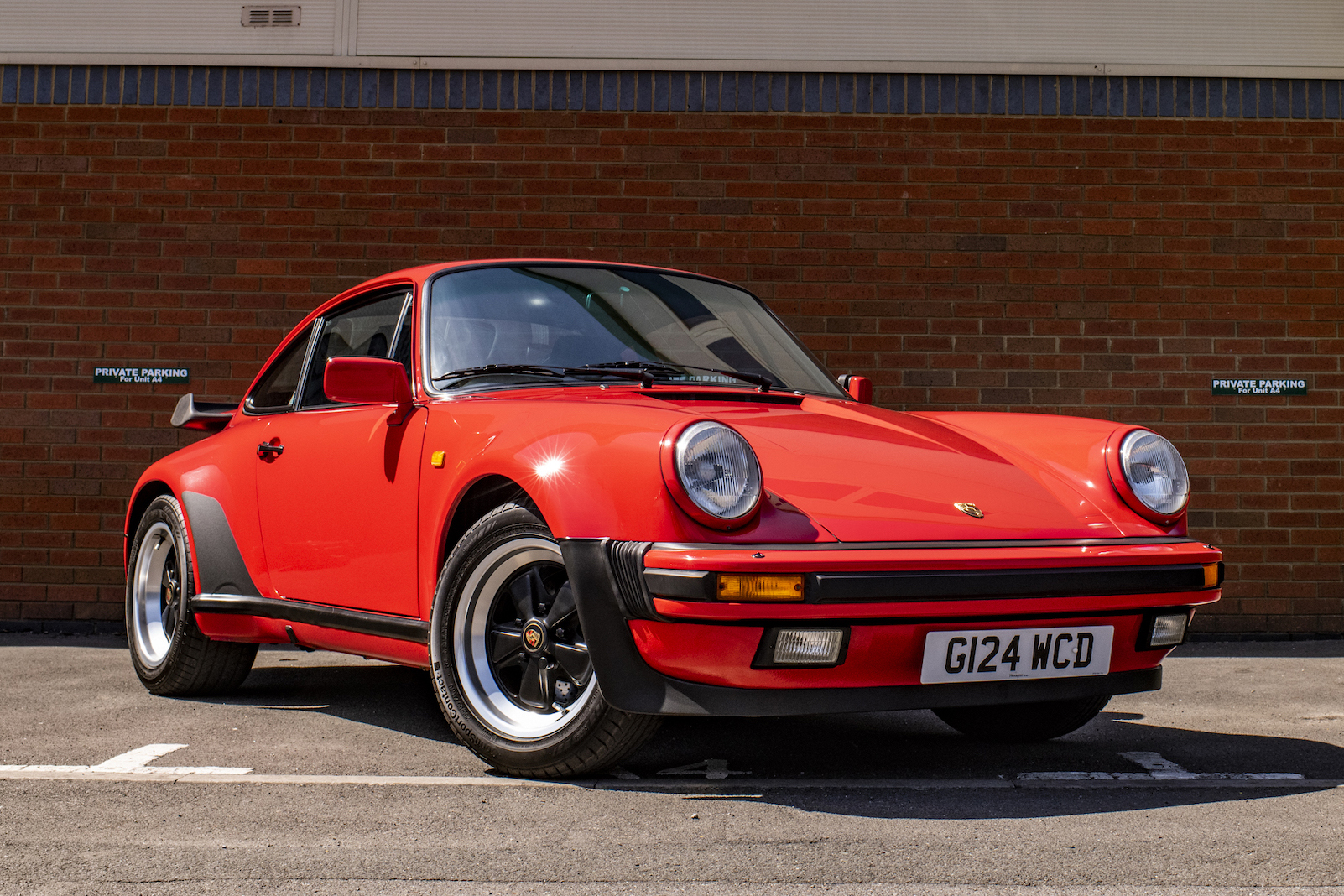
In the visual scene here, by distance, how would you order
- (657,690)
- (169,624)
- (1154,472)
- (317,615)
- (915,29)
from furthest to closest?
(915,29), (169,624), (317,615), (1154,472), (657,690)

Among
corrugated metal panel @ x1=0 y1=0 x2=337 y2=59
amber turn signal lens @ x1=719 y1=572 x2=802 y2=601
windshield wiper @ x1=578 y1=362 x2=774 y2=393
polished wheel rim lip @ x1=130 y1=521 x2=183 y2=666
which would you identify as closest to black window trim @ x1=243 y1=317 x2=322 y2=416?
polished wheel rim lip @ x1=130 y1=521 x2=183 y2=666

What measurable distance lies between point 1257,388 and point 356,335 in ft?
16.2

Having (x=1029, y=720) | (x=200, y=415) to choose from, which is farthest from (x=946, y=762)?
(x=200, y=415)

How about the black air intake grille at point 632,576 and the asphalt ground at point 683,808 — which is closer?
the asphalt ground at point 683,808

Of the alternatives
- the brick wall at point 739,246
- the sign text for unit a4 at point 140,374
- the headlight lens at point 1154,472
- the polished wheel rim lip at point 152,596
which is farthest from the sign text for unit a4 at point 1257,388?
the sign text for unit a4 at point 140,374

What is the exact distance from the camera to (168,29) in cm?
709

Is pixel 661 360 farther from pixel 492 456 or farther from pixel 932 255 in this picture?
pixel 932 255

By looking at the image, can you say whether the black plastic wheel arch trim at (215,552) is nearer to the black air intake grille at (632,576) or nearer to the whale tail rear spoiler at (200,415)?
the whale tail rear spoiler at (200,415)

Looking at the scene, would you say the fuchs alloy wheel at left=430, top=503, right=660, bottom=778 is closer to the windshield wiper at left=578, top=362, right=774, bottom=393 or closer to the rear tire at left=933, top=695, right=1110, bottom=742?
the windshield wiper at left=578, top=362, right=774, bottom=393

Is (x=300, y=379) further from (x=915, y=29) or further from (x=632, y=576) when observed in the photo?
(x=915, y=29)

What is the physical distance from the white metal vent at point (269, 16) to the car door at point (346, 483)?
10.8 ft

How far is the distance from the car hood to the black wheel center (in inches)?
26.1

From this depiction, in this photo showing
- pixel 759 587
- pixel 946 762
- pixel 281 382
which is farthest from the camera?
pixel 281 382

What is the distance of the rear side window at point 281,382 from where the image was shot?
453cm
